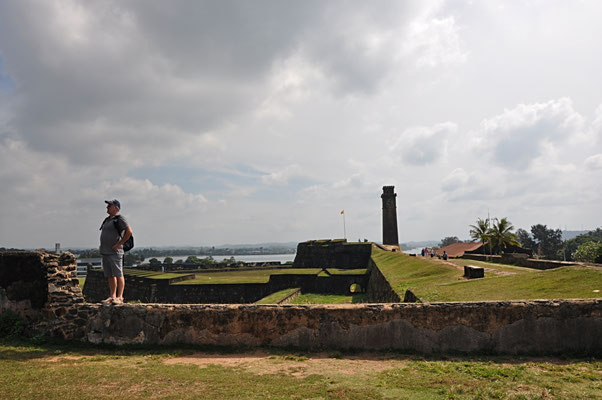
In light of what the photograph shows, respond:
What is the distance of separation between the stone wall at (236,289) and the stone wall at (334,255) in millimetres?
10096

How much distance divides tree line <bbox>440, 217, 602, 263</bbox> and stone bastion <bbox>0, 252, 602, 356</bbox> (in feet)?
57.5

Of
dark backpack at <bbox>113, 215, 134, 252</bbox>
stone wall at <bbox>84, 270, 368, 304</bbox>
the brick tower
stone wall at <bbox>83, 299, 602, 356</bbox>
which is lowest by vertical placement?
stone wall at <bbox>84, 270, 368, 304</bbox>

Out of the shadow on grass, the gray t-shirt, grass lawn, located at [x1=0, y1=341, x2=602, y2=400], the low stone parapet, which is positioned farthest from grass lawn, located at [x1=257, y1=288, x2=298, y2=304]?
grass lawn, located at [x1=0, y1=341, x2=602, y2=400]

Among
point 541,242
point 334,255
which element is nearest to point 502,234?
point 334,255

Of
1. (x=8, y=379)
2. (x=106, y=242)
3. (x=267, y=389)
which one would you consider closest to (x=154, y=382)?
(x=267, y=389)

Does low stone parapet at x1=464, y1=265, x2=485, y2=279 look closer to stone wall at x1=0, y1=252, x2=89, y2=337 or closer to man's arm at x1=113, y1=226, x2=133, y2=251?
man's arm at x1=113, y1=226, x2=133, y2=251

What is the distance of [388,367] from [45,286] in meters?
6.06

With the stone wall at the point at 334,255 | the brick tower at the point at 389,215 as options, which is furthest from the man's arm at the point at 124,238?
the brick tower at the point at 389,215

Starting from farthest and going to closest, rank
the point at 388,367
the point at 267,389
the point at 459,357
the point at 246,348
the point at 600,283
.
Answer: the point at 600,283
the point at 246,348
the point at 459,357
the point at 388,367
the point at 267,389

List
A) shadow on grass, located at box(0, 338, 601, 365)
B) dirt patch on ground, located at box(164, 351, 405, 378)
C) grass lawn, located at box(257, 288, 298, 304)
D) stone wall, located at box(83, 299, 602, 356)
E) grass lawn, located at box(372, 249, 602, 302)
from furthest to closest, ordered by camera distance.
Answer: grass lawn, located at box(257, 288, 298, 304) → grass lawn, located at box(372, 249, 602, 302) → stone wall, located at box(83, 299, 602, 356) → shadow on grass, located at box(0, 338, 601, 365) → dirt patch on ground, located at box(164, 351, 405, 378)

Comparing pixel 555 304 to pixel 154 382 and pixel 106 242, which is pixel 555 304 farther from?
pixel 106 242

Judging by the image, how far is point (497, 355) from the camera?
559cm

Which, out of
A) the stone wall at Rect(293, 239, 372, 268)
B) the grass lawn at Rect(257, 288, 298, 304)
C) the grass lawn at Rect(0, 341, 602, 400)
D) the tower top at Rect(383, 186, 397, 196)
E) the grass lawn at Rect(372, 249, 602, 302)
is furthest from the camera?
the tower top at Rect(383, 186, 397, 196)

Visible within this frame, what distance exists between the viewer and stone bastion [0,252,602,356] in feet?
18.5
